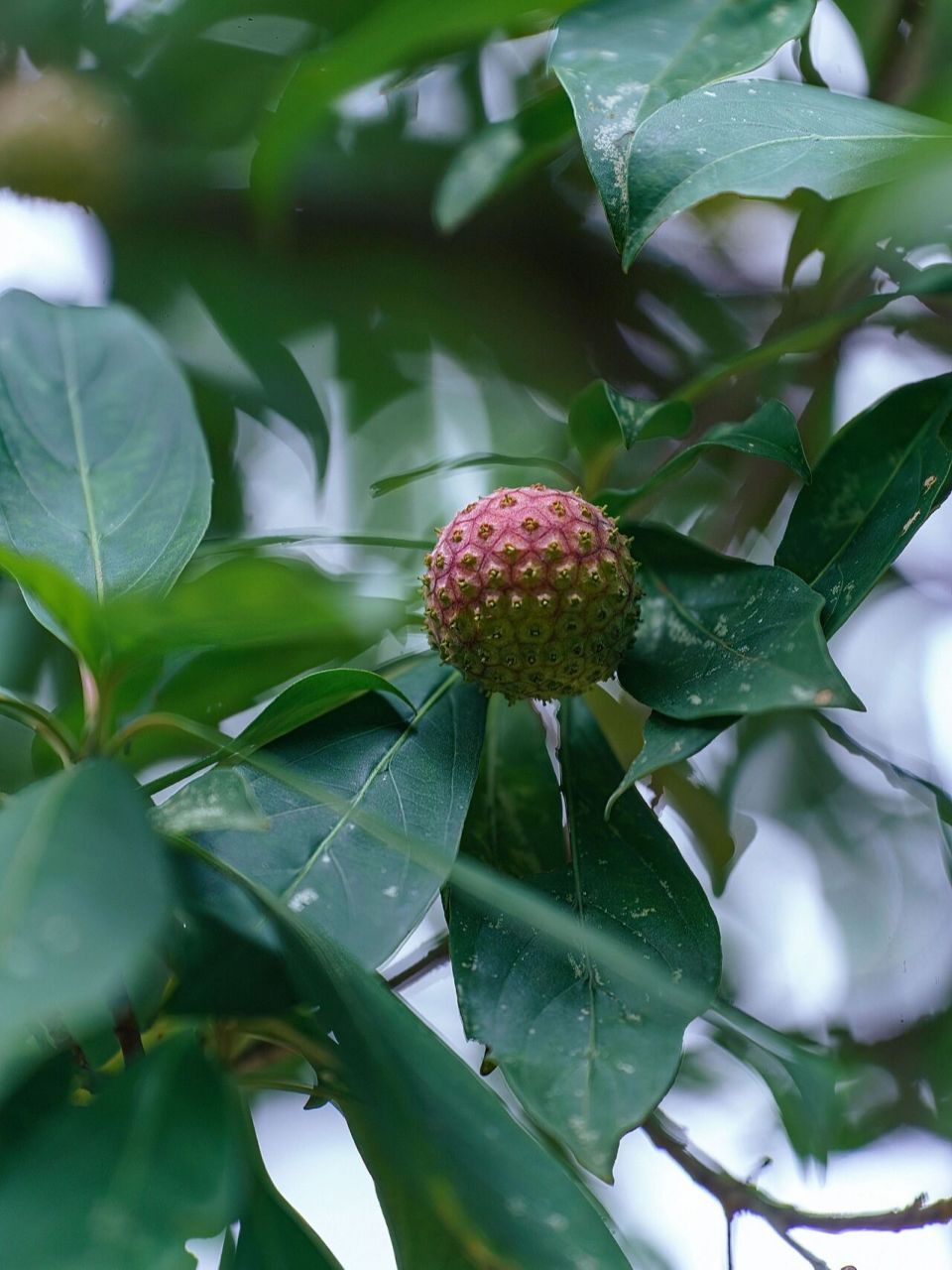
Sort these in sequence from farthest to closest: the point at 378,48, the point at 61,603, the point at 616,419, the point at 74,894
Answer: the point at 378,48 → the point at 616,419 → the point at 61,603 → the point at 74,894

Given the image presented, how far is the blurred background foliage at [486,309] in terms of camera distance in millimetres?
1007

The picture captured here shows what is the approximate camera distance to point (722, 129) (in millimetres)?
559

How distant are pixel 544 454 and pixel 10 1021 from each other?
83cm

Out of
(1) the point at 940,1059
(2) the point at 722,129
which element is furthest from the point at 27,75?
(1) the point at 940,1059

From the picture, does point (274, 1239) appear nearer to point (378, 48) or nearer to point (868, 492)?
point (868, 492)

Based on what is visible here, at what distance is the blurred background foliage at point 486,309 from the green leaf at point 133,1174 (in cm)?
40

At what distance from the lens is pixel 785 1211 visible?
0.79 metres

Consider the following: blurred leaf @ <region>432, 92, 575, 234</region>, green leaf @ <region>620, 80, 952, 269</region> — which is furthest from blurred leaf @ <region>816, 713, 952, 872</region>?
blurred leaf @ <region>432, 92, 575, 234</region>

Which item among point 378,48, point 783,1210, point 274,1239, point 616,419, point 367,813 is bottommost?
point 783,1210

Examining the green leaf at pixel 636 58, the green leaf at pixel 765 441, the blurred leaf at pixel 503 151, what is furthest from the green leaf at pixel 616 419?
the blurred leaf at pixel 503 151

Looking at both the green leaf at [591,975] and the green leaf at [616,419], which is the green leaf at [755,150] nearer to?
the green leaf at [616,419]

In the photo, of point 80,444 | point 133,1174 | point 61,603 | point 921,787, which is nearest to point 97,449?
point 80,444

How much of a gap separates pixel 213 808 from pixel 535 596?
19 centimetres

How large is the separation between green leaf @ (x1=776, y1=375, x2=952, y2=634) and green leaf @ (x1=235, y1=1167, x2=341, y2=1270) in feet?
1.18
